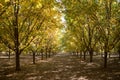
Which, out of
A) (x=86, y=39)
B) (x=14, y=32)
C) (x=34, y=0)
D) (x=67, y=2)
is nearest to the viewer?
(x=34, y=0)

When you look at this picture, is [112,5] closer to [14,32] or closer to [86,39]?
[14,32]

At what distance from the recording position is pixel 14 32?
74.0 feet

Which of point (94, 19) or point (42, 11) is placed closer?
point (42, 11)

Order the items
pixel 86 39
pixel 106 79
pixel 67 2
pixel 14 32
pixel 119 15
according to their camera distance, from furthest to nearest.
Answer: pixel 86 39
pixel 14 32
pixel 119 15
pixel 67 2
pixel 106 79

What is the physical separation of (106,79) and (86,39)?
2299cm

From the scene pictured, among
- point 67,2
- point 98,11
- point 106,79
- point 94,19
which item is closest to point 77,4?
point 67,2

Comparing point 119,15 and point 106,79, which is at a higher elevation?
point 119,15

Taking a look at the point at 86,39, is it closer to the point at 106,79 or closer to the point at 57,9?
the point at 57,9

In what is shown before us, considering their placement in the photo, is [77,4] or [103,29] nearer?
[77,4]

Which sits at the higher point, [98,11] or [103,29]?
[98,11]

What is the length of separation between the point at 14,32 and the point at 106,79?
1133cm

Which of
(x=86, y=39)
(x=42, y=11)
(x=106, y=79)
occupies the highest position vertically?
(x=42, y=11)

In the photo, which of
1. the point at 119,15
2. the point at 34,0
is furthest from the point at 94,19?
the point at 34,0

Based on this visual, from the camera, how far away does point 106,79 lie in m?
16.2
